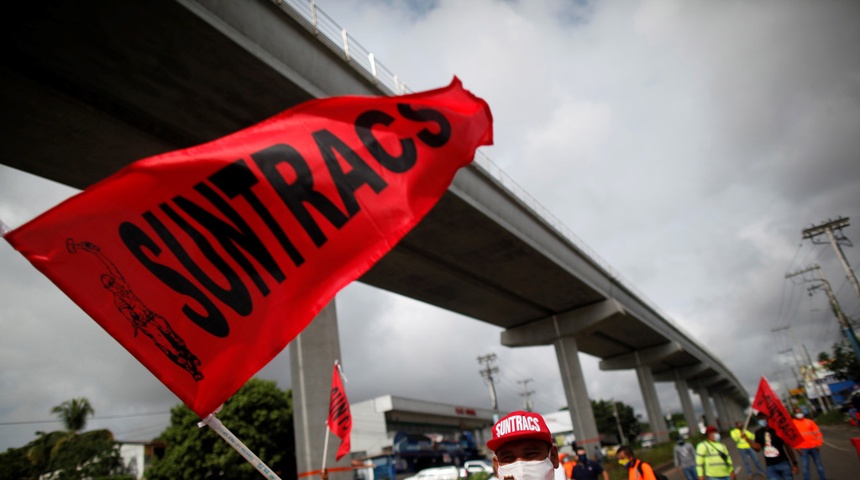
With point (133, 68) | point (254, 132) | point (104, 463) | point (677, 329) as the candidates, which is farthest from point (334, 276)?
point (677, 329)

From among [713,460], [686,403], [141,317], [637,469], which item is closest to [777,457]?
[713,460]

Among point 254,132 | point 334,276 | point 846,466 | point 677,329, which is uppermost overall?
point 677,329

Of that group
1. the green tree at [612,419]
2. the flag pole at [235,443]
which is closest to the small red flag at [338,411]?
the flag pole at [235,443]

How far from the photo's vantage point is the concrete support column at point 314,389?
1711 cm

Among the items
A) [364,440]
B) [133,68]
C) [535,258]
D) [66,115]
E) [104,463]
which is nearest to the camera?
[133,68]

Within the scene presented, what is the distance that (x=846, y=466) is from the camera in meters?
15.3

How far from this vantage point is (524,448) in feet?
10.3

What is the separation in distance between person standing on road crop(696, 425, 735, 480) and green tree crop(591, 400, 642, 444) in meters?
85.1

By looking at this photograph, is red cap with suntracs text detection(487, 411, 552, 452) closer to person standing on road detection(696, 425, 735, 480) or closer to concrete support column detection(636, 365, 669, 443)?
person standing on road detection(696, 425, 735, 480)

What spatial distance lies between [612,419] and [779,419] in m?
93.6

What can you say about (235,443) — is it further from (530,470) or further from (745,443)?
(745,443)

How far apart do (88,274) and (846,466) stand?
19.2m

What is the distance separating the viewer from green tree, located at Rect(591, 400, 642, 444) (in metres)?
94.1

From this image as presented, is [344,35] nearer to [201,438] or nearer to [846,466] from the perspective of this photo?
[846,466]
